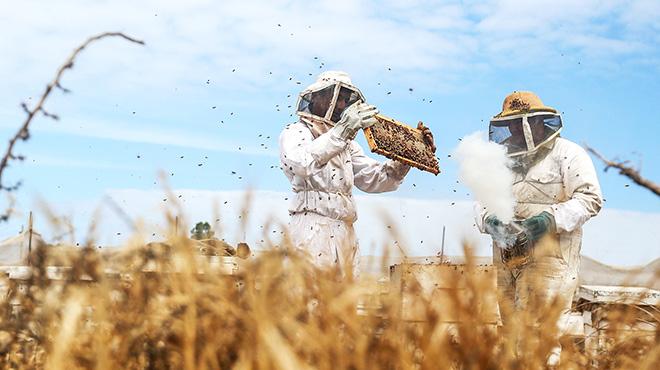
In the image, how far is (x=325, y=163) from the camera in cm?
632

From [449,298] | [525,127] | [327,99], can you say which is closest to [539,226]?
[525,127]

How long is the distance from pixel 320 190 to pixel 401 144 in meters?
0.78

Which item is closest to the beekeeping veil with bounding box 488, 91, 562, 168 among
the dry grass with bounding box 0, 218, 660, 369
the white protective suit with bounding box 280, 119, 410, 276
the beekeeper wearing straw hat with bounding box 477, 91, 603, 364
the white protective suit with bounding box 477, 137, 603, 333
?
the beekeeper wearing straw hat with bounding box 477, 91, 603, 364

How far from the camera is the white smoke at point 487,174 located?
697 centimetres

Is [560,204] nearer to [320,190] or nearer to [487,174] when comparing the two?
[487,174]

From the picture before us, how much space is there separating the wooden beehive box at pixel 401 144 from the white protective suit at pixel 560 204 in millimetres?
736

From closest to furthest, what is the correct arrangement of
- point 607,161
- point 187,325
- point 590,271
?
point 187,325 → point 607,161 → point 590,271

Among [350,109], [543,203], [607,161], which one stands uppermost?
[350,109]

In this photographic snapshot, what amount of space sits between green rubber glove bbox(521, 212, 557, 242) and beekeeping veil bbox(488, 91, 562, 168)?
0.68 m

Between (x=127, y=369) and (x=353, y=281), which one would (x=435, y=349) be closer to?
(x=353, y=281)

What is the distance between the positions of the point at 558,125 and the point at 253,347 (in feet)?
19.6

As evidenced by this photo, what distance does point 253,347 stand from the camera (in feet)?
6.15

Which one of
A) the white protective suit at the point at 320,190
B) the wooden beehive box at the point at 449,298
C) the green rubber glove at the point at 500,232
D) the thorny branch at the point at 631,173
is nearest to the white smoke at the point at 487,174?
the green rubber glove at the point at 500,232

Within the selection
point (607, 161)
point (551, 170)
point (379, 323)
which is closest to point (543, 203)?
point (551, 170)
